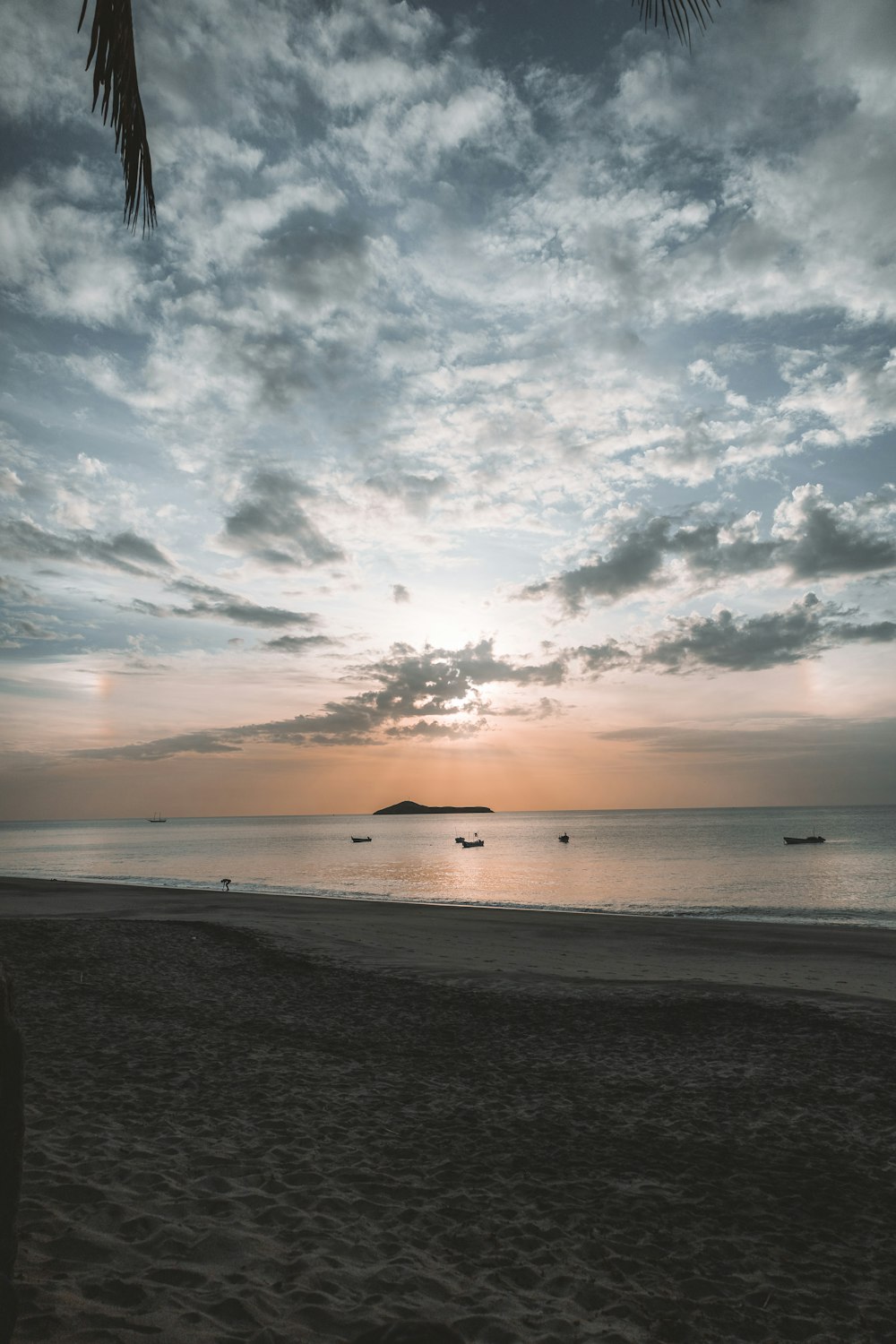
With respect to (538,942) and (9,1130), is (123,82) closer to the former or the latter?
(9,1130)

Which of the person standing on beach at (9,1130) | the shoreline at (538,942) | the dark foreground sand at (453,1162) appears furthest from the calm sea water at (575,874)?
the person standing on beach at (9,1130)

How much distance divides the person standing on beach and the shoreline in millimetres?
11165

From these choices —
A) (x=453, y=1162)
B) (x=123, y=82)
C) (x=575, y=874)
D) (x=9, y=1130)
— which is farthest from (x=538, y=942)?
(x=575, y=874)

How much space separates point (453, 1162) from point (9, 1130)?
4011 mm

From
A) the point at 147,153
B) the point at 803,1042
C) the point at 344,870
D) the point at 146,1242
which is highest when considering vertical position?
the point at 147,153

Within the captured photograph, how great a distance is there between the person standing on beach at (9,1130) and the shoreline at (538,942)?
1117cm

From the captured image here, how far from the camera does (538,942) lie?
71.4ft

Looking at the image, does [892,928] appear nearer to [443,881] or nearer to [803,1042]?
[803,1042]

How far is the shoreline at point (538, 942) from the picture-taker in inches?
623

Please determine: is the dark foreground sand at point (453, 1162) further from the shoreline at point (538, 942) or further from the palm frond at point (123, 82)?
the palm frond at point (123, 82)

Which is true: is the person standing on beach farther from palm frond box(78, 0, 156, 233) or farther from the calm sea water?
the calm sea water

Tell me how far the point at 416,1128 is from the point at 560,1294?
268cm

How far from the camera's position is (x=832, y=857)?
66312 millimetres

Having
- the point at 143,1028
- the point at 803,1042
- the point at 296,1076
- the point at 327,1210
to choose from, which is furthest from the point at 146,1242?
the point at 803,1042
